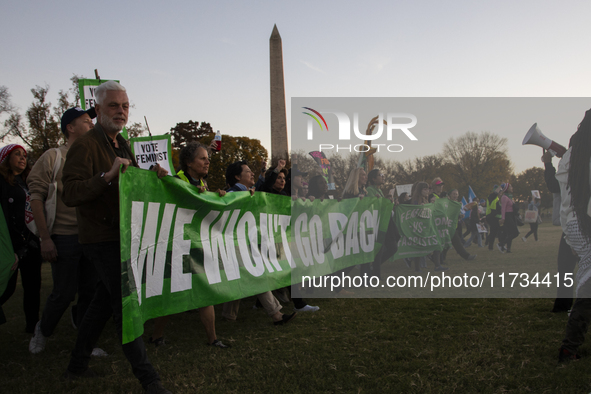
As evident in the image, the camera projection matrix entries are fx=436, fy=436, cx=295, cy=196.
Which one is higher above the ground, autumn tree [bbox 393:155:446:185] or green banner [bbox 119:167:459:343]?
autumn tree [bbox 393:155:446:185]

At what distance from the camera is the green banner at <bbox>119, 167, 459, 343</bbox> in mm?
3191

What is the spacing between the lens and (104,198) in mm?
2938

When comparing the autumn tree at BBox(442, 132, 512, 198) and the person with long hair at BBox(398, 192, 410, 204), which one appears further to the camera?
the person with long hair at BBox(398, 192, 410, 204)

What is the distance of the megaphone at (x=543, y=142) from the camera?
506cm

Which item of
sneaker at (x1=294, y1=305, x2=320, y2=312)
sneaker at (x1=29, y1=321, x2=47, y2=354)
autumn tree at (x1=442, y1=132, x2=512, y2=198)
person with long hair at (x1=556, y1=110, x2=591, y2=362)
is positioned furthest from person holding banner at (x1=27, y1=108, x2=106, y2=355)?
autumn tree at (x1=442, y1=132, x2=512, y2=198)

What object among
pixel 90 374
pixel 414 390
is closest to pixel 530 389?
pixel 414 390

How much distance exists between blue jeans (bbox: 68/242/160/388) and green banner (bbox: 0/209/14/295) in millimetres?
1613

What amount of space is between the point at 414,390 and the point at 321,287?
13.4 ft

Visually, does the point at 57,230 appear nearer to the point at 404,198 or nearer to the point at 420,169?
the point at 420,169

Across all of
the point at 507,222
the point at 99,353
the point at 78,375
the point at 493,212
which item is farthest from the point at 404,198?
the point at 78,375

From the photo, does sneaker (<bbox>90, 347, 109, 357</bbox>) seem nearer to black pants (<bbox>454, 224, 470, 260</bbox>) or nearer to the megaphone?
the megaphone

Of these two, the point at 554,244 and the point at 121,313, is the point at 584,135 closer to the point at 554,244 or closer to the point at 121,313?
the point at 554,244

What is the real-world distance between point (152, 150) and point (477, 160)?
245 inches

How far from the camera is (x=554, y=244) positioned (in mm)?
5781
